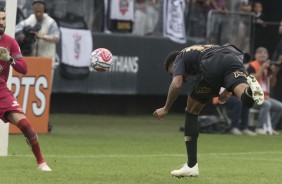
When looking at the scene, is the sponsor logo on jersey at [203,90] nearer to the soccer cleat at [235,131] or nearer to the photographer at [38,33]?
the photographer at [38,33]

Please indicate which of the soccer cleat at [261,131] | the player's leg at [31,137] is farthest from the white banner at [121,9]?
the player's leg at [31,137]

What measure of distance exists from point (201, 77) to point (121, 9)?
12160 millimetres

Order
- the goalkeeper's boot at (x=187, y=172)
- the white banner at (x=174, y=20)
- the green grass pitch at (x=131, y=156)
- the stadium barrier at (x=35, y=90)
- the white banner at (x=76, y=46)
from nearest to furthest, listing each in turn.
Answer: the green grass pitch at (x=131, y=156) → the goalkeeper's boot at (x=187, y=172) → the stadium barrier at (x=35, y=90) → the white banner at (x=76, y=46) → the white banner at (x=174, y=20)

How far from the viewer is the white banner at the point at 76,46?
23.4 metres

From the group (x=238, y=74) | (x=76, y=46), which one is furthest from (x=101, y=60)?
(x=76, y=46)

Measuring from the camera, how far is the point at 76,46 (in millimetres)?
23531

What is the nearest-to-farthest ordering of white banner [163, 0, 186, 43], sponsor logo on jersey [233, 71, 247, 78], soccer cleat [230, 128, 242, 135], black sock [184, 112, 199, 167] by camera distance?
sponsor logo on jersey [233, 71, 247, 78], black sock [184, 112, 199, 167], soccer cleat [230, 128, 242, 135], white banner [163, 0, 186, 43]

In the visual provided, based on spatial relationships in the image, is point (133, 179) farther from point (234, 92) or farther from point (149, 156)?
point (149, 156)

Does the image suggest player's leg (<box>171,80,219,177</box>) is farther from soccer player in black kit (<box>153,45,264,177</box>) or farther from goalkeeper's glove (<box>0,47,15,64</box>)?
goalkeeper's glove (<box>0,47,15,64</box>)

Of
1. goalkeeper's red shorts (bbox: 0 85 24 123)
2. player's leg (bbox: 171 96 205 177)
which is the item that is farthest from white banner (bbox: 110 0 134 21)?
player's leg (bbox: 171 96 205 177)

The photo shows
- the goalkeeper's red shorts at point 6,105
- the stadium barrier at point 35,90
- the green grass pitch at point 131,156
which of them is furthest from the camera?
the stadium barrier at point 35,90

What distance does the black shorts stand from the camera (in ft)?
37.9

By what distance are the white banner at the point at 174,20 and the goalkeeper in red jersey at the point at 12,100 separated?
11.8 metres

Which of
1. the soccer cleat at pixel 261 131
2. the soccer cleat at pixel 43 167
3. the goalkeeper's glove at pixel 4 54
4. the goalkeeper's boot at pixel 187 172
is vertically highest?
the goalkeeper's glove at pixel 4 54
